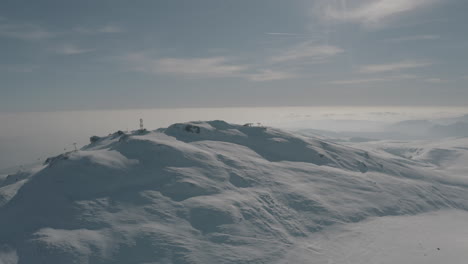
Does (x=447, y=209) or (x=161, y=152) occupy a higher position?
(x=161, y=152)

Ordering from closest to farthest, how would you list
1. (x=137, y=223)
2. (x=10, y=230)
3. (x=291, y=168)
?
(x=10, y=230) < (x=137, y=223) < (x=291, y=168)

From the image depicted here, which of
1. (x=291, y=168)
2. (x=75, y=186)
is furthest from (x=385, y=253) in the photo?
(x=75, y=186)

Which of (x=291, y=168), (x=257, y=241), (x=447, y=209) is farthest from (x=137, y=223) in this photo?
(x=447, y=209)

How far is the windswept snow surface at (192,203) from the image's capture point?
36.6m

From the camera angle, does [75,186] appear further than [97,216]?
Yes

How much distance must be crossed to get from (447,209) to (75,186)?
80548 mm

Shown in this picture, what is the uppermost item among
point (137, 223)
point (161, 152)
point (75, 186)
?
point (161, 152)

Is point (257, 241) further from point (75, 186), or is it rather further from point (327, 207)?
point (75, 186)

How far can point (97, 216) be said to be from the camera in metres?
41.5

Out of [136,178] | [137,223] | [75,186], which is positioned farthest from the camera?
[136,178]

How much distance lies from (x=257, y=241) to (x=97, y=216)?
24.0 metres

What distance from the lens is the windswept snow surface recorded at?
3659 centimetres

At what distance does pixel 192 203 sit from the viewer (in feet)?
156

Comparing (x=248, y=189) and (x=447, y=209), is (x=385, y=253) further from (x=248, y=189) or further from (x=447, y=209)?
(x=447, y=209)
